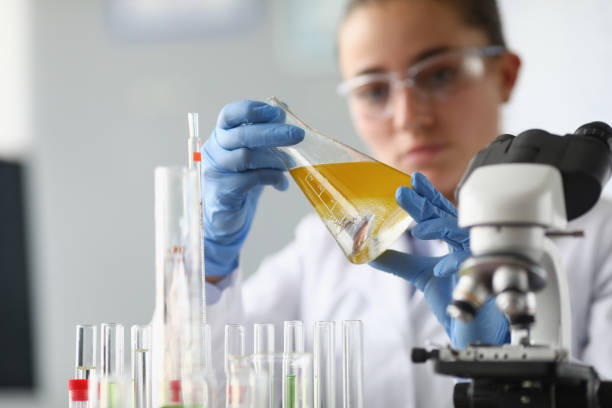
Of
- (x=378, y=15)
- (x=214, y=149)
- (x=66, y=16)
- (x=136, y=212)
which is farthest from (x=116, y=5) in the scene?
(x=214, y=149)

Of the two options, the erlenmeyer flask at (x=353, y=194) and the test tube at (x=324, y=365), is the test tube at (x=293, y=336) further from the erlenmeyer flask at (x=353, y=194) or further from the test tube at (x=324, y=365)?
the erlenmeyer flask at (x=353, y=194)

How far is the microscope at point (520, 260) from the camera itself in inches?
30.8

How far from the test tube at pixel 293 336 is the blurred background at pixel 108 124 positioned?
187cm

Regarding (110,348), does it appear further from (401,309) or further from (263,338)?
(401,309)

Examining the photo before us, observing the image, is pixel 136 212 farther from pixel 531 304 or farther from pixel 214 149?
pixel 531 304

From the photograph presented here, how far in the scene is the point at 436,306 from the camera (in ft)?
4.66

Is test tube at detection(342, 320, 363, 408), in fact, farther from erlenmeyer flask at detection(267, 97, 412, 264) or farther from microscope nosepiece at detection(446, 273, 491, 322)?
microscope nosepiece at detection(446, 273, 491, 322)

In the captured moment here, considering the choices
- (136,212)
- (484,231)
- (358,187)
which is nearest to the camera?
(484,231)

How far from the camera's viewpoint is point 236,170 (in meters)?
1.49

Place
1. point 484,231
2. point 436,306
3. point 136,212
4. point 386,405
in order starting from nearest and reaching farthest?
→ point 484,231 < point 436,306 < point 386,405 < point 136,212

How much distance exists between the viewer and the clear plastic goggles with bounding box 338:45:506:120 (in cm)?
198

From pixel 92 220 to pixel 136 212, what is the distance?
0.26 meters

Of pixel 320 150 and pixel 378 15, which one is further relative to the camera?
pixel 378 15

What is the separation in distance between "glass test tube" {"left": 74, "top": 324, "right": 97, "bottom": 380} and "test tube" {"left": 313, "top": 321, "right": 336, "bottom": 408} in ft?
1.27
